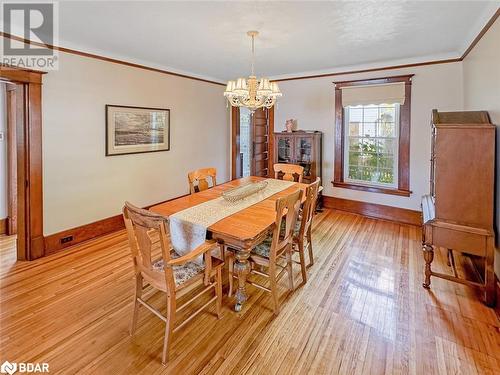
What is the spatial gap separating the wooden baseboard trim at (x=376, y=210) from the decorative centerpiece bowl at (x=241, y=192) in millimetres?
2333

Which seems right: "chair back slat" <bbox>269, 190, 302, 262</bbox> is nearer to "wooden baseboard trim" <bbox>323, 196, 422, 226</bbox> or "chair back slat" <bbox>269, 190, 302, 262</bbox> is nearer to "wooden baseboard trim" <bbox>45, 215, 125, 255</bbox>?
"wooden baseboard trim" <bbox>45, 215, 125, 255</bbox>

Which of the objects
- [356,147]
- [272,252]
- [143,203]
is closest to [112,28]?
[143,203]

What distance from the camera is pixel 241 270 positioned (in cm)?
226

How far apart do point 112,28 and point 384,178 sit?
4.44 metres

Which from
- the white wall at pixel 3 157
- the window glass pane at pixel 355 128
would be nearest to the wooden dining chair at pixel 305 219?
the window glass pane at pixel 355 128

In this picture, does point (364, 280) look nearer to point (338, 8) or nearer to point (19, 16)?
point (338, 8)

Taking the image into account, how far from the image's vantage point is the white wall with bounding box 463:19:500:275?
248 centimetres

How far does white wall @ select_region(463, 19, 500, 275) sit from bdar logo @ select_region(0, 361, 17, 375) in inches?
147

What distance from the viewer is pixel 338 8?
8.25 ft

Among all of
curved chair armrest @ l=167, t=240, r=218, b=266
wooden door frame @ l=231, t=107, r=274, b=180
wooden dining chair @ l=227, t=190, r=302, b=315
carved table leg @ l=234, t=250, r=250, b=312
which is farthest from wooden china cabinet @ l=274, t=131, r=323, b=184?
curved chair armrest @ l=167, t=240, r=218, b=266

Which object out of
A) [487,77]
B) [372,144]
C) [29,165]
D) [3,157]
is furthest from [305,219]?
[3,157]

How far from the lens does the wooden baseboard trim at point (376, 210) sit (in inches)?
180

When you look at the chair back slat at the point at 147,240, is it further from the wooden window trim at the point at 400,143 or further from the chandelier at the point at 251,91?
the wooden window trim at the point at 400,143

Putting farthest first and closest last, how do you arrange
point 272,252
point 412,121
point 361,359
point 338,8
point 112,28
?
point 412,121 < point 112,28 < point 338,8 < point 272,252 < point 361,359
